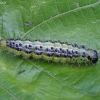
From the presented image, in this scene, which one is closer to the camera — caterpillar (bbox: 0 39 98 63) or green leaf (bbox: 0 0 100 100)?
green leaf (bbox: 0 0 100 100)

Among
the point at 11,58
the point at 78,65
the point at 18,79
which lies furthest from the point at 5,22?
the point at 78,65

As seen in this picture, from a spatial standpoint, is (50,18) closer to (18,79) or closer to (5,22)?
(5,22)

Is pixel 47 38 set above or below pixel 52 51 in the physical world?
above

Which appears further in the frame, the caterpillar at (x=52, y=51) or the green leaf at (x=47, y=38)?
the caterpillar at (x=52, y=51)
